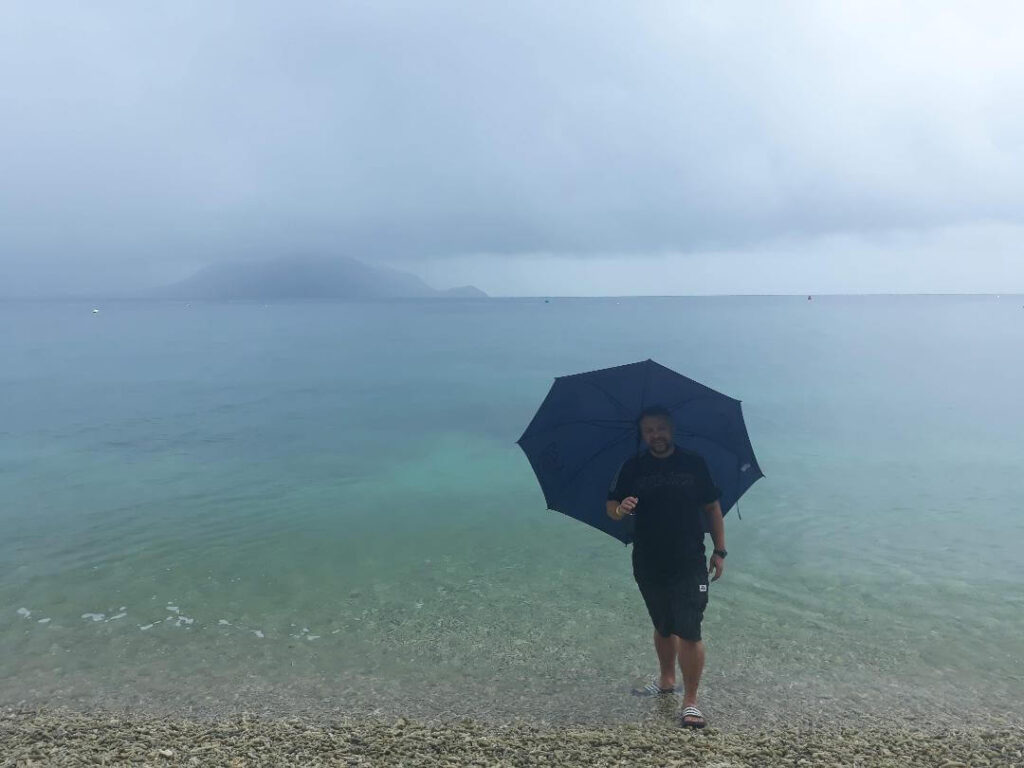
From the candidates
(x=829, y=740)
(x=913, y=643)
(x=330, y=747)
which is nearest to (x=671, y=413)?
(x=829, y=740)

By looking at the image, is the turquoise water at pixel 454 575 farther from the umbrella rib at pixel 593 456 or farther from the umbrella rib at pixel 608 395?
the umbrella rib at pixel 608 395

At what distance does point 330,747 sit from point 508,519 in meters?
9.52

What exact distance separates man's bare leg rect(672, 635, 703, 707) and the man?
0.03 m

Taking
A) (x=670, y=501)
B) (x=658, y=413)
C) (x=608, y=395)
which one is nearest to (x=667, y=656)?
(x=670, y=501)

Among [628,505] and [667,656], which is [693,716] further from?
[628,505]

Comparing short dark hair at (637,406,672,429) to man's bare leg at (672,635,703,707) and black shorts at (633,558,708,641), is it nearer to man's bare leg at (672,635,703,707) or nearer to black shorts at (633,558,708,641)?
black shorts at (633,558,708,641)

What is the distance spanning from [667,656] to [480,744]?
205 cm

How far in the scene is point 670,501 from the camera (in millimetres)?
5910

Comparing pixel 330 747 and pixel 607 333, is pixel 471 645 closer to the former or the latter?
pixel 330 747

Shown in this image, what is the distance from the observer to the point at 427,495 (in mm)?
17953

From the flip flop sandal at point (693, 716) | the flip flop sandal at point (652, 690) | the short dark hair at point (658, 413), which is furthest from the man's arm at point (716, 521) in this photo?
the flip flop sandal at point (652, 690)

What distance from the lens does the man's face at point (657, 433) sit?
5.95 m

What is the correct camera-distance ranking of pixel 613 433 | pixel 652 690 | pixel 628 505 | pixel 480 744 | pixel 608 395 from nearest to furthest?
pixel 628 505
pixel 480 744
pixel 608 395
pixel 613 433
pixel 652 690

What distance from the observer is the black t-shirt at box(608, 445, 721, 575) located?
232 inches
